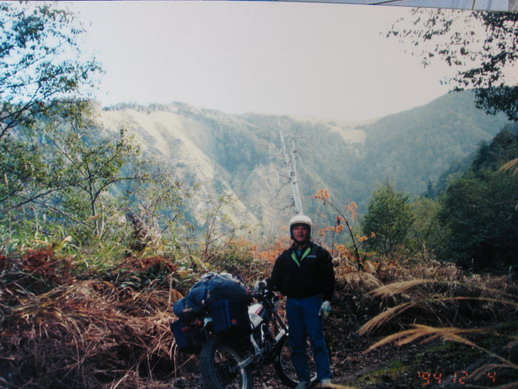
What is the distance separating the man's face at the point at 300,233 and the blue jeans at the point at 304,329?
1.89 ft

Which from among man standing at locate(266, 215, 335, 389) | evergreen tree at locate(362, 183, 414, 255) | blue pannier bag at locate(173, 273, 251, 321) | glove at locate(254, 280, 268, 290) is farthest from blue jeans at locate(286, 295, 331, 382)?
evergreen tree at locate(362, 183, 414, 255)

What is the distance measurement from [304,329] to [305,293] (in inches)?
15.0

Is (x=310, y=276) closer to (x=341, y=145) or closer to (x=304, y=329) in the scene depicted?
(x=304, y=329)

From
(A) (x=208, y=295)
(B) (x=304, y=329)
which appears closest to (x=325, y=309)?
(B) (x=304, y=329)

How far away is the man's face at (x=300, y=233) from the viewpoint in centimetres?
392

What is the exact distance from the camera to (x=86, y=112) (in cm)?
916

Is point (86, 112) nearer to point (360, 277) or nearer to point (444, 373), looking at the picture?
point (360, 277)

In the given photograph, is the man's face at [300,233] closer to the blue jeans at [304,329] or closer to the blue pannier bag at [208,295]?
the blue jeans at [304,329]

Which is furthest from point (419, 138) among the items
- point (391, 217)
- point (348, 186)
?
point (391, 217)

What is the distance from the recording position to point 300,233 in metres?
3.93

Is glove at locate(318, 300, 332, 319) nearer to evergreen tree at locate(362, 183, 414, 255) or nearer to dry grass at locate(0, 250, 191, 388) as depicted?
dry grass at locate(0, 250, 191, 388)

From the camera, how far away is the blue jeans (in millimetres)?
3752

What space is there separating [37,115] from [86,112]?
117cm

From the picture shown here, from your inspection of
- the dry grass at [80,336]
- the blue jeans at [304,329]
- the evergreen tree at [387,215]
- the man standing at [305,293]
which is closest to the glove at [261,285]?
the man standing at [305,293]
